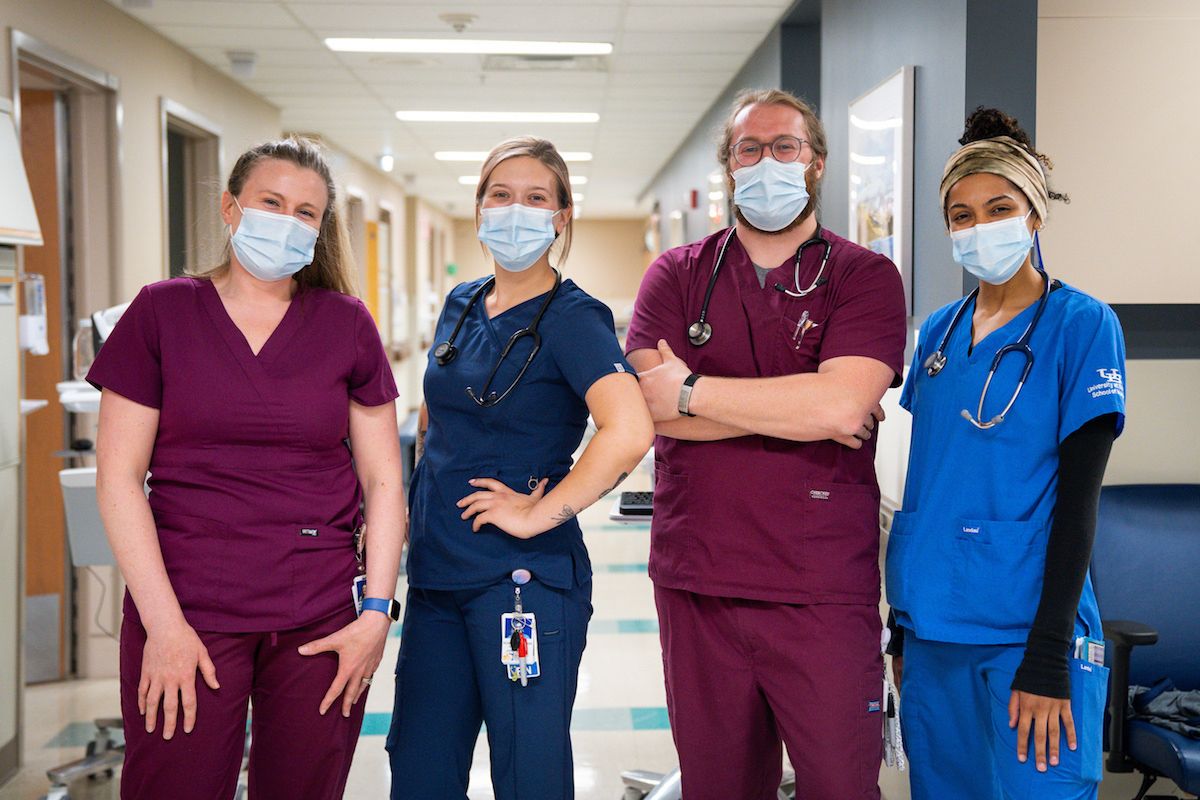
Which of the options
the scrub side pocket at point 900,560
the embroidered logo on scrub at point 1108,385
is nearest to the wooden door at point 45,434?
the scrub side pocket at point 900,560

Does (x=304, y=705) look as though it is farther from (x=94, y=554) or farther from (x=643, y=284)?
(x=94, y=554)

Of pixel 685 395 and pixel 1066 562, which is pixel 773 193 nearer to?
pixel 685 395

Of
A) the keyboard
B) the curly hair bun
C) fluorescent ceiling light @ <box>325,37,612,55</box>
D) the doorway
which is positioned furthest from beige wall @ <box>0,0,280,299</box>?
the curly hair bun

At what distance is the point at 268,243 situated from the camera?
171 cm

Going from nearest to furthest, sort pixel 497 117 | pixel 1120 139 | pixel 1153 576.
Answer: pixel 1153 576
pixel 1120 139
pixel 497 117

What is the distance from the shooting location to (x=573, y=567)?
1.77m

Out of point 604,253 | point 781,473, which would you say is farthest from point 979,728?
point 604,253

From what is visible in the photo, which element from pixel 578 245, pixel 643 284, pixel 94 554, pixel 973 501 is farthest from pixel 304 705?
pixel 578 245

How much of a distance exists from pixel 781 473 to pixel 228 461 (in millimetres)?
870

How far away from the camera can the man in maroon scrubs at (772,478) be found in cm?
176

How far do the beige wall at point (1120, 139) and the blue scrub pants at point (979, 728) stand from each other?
4.60ft

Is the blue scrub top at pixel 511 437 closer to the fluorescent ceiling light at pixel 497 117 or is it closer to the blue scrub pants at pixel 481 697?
the blue scrub pants at pixel 481 697

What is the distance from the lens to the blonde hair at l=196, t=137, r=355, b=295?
1.77m

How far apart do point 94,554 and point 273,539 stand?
152 cm
